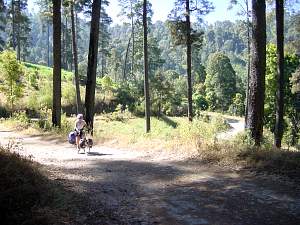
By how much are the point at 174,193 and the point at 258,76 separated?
5.32 meters

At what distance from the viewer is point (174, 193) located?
26.7 feet

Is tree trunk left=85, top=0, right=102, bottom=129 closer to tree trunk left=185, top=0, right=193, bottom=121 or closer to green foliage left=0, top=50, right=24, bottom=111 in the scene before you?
tree trunk left=185, top=0, right=193, bottom=121

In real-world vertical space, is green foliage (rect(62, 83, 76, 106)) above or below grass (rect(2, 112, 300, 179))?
above

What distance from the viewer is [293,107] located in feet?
144

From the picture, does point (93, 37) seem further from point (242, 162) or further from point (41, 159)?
point (242, 162)

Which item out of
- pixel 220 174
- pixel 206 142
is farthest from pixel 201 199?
pixel 206 142

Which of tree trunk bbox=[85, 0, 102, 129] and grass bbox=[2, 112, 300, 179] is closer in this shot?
grass bbox=[2, 112, 300, 179]

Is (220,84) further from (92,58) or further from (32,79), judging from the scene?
(92,58)

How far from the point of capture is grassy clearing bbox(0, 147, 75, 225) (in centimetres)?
590

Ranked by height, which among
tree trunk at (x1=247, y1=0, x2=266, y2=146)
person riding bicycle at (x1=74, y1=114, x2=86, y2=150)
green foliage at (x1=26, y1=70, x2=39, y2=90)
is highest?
green foliage at (x1=26, y1=70, x2=39, y2=90)

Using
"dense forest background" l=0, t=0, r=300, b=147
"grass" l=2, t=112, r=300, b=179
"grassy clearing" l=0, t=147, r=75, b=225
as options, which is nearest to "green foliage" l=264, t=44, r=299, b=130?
"dense forest background" l=0, t=0, r=300, b=147

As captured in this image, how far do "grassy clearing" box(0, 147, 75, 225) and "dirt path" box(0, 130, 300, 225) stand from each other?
41cm

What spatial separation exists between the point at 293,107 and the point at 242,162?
36167 millimetres

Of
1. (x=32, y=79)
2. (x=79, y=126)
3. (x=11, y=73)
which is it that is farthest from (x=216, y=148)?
(x=32, y=79)
